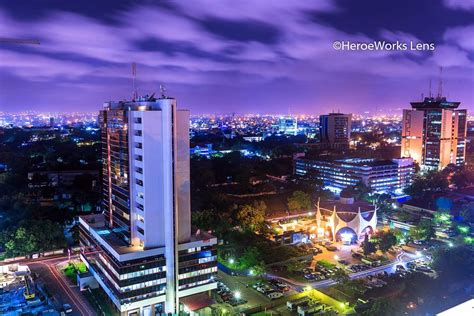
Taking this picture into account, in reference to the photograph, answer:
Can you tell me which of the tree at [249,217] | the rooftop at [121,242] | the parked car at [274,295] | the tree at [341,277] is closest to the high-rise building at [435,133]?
the tree at [249,217]

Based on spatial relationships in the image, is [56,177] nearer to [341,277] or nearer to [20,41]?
[20,41]

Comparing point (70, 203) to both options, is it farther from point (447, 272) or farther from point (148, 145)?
point (447, 272)

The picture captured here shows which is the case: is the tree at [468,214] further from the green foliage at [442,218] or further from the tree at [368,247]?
the tree at [368,247]

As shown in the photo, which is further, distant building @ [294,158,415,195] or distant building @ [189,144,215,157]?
distant building @ [189,144,215,157]


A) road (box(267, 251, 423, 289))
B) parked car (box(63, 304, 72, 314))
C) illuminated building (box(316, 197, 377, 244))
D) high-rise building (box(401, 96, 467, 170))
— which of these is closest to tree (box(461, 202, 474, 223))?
illuminated building (box(316, 197, 377, 244))

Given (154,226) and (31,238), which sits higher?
(154,226)

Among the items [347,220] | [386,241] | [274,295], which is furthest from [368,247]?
[274,295]

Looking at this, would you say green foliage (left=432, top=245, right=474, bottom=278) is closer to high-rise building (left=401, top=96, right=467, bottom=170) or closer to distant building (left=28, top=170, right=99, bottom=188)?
distant building (left=28, top=170, right=99, bottom=188)
